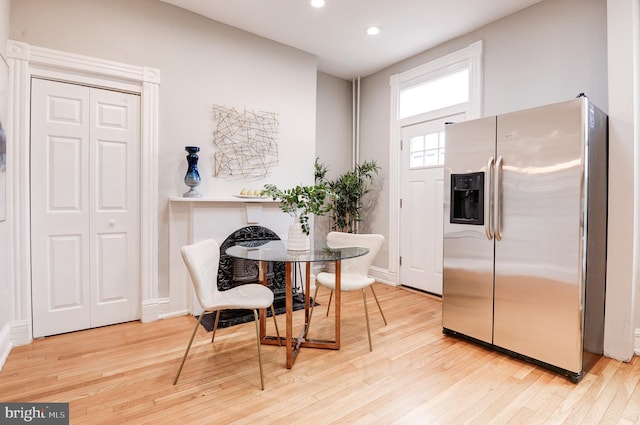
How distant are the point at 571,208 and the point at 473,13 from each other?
7.08 ft

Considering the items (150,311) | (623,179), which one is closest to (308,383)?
(150,311)

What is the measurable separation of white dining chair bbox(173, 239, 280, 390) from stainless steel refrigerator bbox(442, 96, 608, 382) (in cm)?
158

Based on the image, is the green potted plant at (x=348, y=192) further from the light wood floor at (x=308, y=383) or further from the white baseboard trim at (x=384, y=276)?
the light wood floor at (x=308, y=383)

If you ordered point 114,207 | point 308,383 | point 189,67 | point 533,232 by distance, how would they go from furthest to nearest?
point 189,67
point 114,207
point 533,232
point 308,383

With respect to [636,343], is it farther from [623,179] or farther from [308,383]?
[308,383]

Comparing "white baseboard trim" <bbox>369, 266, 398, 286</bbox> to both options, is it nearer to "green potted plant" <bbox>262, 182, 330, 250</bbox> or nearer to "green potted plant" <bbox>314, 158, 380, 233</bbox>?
"green potted plant" <bbox>314, 158, 380, 233</bbox>

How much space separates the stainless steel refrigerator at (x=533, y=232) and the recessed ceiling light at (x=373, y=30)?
4.89ft

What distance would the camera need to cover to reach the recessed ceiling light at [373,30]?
3.43 m

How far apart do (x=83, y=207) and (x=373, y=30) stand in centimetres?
321

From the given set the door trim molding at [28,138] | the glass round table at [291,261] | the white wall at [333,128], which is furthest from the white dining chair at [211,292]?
the white wall at [333,128]

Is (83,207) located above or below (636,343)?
above

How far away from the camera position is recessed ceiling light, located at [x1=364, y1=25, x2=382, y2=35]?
3.43 meters

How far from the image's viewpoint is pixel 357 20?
3.31m

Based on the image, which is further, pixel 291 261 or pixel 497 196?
pixel 497 196
